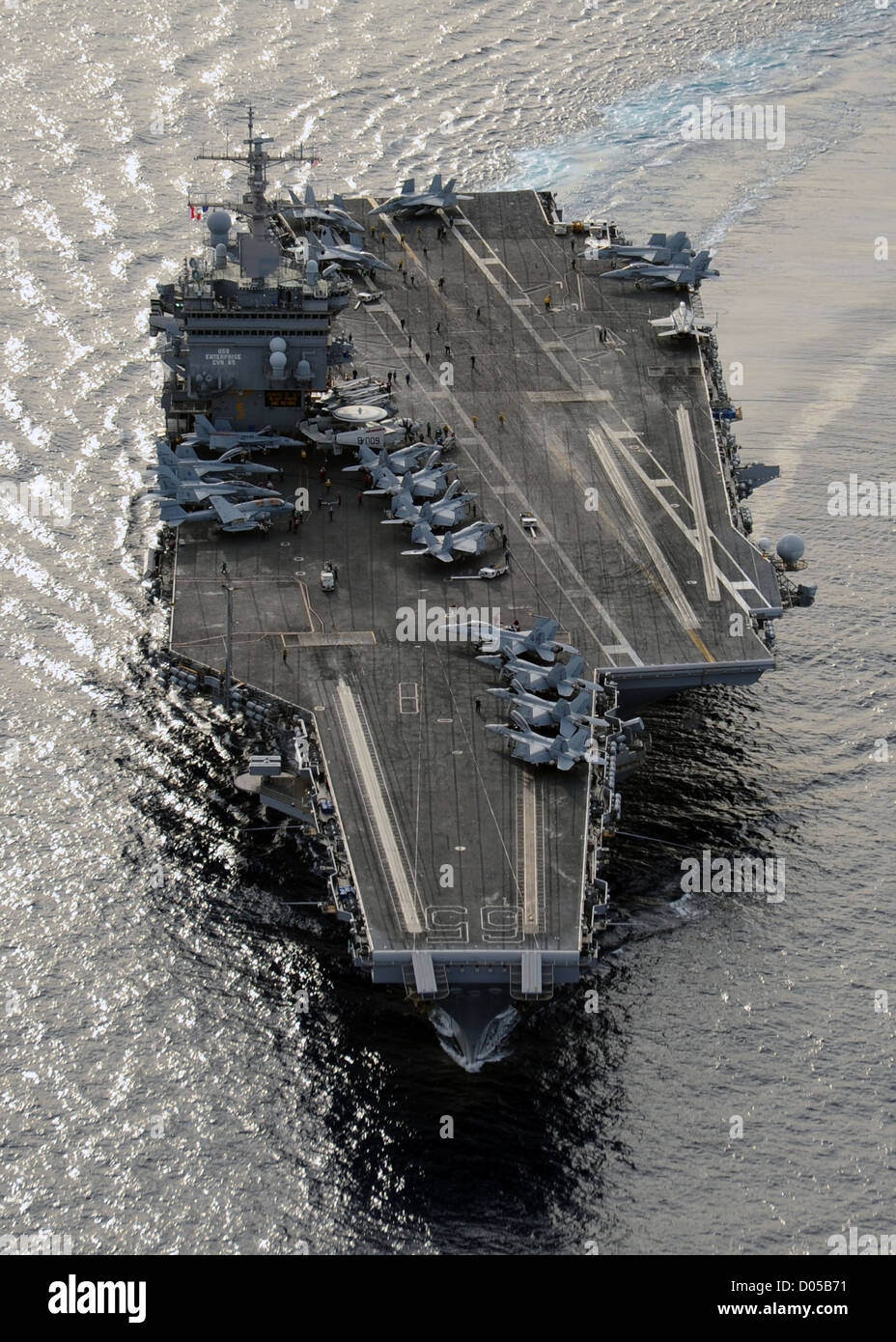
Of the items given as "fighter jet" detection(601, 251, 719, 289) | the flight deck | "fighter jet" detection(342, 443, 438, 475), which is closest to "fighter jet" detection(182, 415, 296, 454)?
the flight deck

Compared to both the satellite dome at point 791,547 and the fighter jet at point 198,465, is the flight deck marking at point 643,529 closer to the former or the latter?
the satellite dome at point 791,547

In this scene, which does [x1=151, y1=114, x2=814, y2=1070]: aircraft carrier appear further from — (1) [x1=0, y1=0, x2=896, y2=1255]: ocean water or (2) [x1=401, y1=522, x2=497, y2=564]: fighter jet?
(1) [x1=0, y1=0, x2=896, y2=1255]: ocean water

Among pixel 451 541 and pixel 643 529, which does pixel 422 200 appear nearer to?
pixel 643 529

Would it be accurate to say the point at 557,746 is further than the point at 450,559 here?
No

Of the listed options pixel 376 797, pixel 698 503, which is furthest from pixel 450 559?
pixel 376 797

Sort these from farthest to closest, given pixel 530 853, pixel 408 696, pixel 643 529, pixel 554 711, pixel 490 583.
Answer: pixel 643 529 < pixel 490 583 < pixel 408 696 < pixel 554 711 < pixel 530 853
